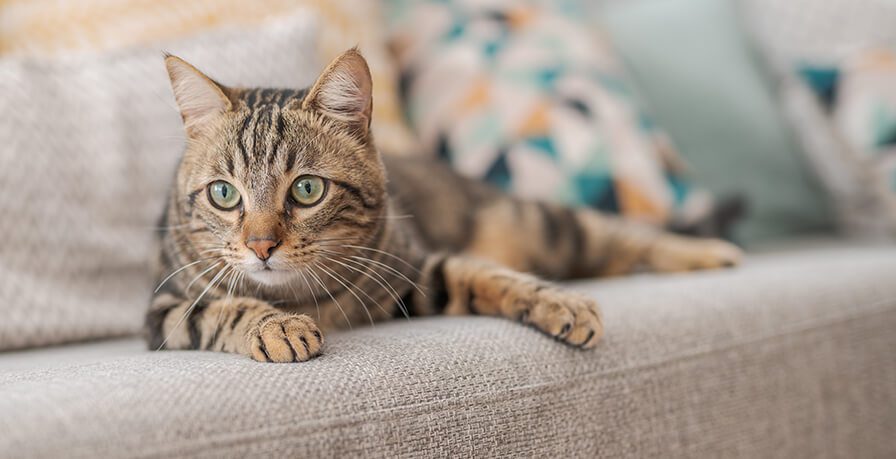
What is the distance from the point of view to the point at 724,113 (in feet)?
6.41

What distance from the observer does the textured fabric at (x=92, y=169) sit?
3.47 feet

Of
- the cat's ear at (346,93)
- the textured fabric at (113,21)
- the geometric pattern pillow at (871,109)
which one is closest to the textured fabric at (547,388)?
the cat's ear at (346,93)

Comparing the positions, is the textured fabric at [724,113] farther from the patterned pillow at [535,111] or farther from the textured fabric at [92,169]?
the textured fabric at [92,169]

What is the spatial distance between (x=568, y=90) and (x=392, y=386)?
1.09 m

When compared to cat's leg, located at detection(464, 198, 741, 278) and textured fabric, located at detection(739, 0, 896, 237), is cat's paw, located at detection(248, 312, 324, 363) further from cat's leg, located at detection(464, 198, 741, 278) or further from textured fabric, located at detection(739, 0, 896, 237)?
textured fabric, located at detection(739, 0, 896, 237)

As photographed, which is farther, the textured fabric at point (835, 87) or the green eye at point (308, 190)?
the textured fabric at point (835, 87)

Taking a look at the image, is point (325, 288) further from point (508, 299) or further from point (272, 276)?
point (508, 299)

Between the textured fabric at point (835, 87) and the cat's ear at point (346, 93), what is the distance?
4.09ft

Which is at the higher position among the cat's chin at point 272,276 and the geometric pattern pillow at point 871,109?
the geometric pattern pillow at point 871,109

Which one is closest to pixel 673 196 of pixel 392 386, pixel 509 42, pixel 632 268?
pixel 632 268

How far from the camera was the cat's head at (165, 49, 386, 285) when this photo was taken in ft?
2.79

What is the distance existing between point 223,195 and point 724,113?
150 centimetres

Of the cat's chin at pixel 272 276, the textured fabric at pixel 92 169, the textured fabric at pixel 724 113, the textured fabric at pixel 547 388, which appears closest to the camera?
the textured fabric at pixel 547 388

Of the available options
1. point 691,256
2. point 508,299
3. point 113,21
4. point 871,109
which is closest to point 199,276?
point 508,299
